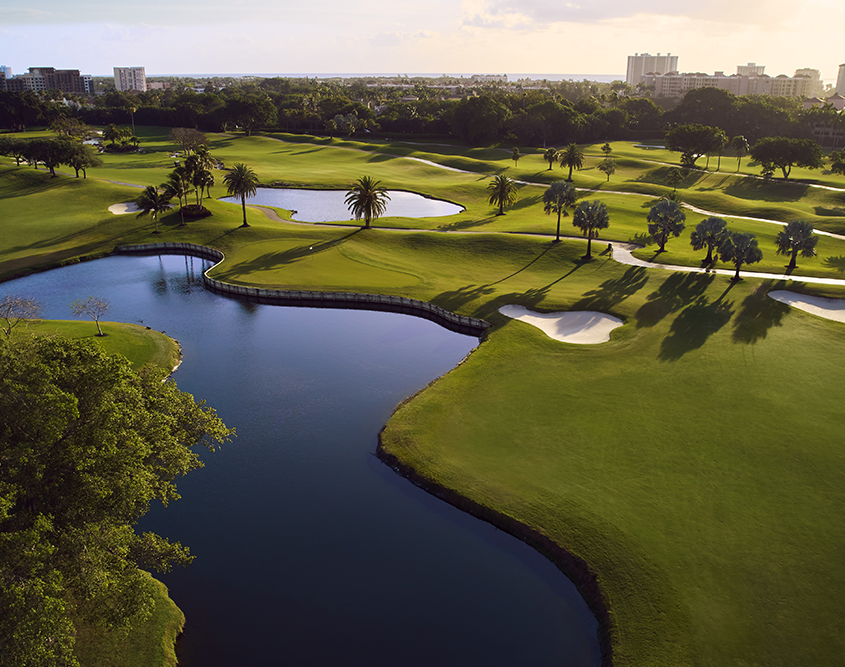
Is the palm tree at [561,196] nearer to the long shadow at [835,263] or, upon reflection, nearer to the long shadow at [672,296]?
the long shadow at [672,296]

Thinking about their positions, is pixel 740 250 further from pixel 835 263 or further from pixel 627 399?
pixel 627 399

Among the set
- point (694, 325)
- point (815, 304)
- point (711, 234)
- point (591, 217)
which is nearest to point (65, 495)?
point (694, 325)

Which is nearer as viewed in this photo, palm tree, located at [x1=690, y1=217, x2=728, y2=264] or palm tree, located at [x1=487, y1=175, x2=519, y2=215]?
palm tree, located at [x1=690, y1=217, x2=728, y2=264]

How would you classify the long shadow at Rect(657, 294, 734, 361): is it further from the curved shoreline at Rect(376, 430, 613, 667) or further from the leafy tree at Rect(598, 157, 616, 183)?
the leafy tree at Rect(598, 157, 616, 183)

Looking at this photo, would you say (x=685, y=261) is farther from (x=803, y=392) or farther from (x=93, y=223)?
(x=93, y=223)

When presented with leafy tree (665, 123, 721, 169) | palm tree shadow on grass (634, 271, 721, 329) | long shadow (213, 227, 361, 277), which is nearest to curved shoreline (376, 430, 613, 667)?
palm tree shadow on grass (634, 271, 721, 329)

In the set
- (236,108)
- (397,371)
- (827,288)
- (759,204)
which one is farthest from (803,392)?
(236,108)
